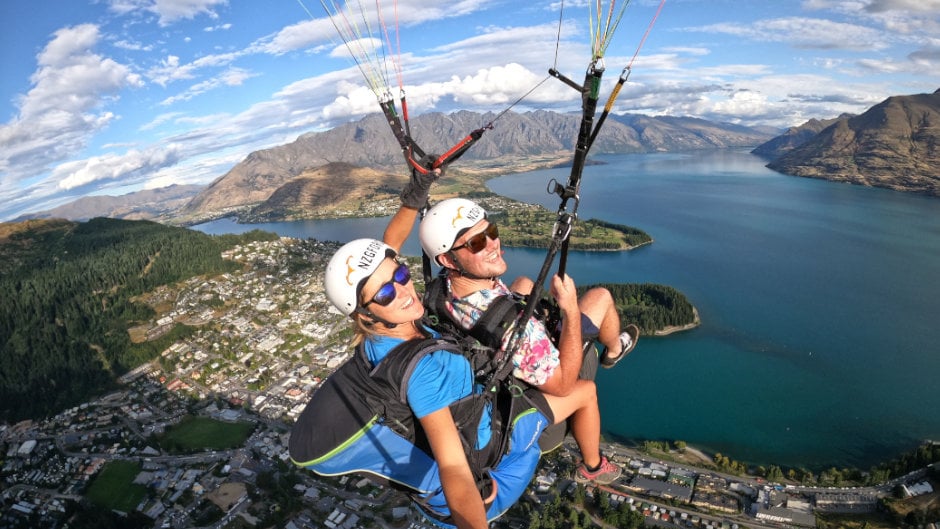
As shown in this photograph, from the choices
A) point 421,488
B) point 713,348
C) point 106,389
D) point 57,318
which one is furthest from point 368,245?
point 57,318

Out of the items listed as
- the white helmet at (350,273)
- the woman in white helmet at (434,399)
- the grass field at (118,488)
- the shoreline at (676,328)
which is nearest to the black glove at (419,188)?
the woman in white helmet at (434,399)

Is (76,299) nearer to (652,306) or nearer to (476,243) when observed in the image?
(652,306)

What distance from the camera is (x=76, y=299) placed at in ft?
129

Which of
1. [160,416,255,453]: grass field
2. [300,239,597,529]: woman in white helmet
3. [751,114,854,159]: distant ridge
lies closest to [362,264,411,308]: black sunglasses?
[300,239,597,529]: woman in white helmet

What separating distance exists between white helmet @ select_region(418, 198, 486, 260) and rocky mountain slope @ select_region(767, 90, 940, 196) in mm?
100415

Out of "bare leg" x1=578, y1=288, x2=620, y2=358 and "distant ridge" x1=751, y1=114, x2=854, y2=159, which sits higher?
"distant ridge" x1=751, y1=114, x2=854, y2=159

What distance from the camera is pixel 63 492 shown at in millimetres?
21734

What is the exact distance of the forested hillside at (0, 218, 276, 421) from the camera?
30.6 meters

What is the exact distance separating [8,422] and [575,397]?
126 feet

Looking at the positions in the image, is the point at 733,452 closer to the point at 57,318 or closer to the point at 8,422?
the point at 8,422

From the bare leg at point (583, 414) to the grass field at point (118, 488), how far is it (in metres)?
24.3

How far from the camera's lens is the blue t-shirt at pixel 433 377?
198 centimetres

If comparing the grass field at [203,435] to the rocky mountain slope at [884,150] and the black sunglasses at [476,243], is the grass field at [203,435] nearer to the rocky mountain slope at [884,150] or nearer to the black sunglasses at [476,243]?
the black sunglasses at [476,243]

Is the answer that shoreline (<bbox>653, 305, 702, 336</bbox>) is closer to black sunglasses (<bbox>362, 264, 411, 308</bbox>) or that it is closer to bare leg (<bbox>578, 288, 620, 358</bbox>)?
bare leg (<bbox>578, 288, 620, 358</bbox>)
